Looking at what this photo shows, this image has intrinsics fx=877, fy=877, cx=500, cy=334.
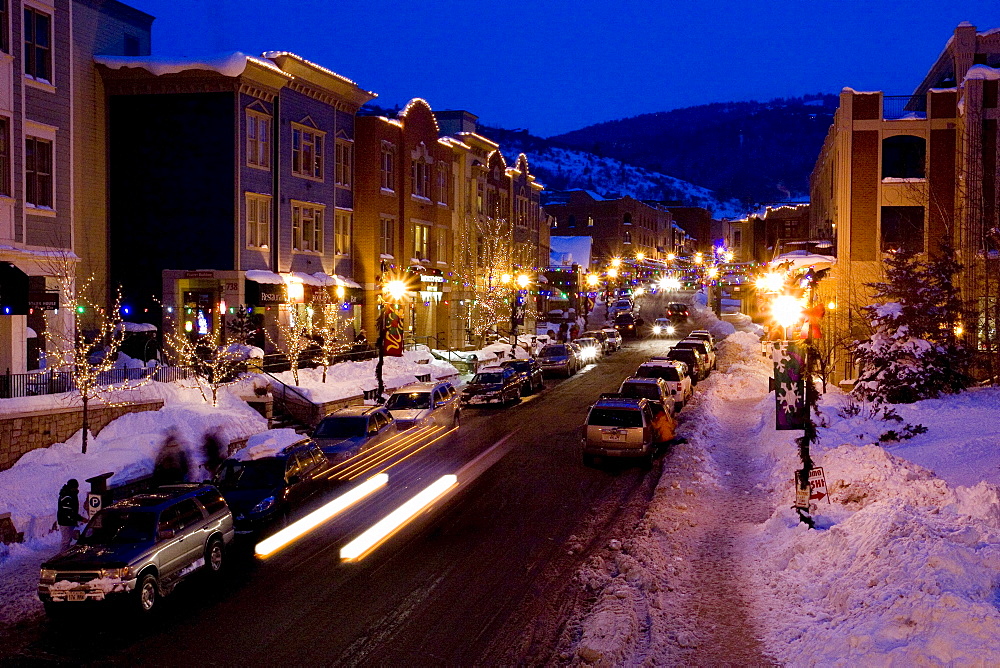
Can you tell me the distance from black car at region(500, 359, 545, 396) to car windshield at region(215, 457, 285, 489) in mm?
19143

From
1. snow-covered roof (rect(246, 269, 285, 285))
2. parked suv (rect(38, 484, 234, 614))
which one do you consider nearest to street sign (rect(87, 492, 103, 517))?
parked suv (rect(38, 484, 234, 614))

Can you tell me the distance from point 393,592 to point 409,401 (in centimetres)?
1627

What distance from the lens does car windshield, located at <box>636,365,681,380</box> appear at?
3356 centimetres

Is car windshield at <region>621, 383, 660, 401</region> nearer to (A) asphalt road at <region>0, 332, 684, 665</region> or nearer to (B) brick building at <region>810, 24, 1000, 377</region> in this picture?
(A) asphalt road at <region>0, 332, 684, 665</region>

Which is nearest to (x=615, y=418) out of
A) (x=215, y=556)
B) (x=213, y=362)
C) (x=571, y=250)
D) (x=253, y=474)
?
(x=253, y=474)

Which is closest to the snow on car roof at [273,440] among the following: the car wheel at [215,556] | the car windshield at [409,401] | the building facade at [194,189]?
the car windshield at [409,401]

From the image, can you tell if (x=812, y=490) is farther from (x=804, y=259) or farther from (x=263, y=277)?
(x=263, y=277)

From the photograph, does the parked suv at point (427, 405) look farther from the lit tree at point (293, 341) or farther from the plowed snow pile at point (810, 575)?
the plowed snow pile at point (810, 575)

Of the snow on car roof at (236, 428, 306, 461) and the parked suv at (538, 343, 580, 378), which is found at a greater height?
the parked suv at (538, 343, 580, 378)

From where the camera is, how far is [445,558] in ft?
47.9

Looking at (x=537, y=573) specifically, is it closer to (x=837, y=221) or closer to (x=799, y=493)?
(x=799, y=493)

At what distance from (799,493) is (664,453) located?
9.06 metres

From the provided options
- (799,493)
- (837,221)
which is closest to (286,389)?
(799,493)

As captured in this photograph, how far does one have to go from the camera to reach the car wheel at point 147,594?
12375 millimetres
